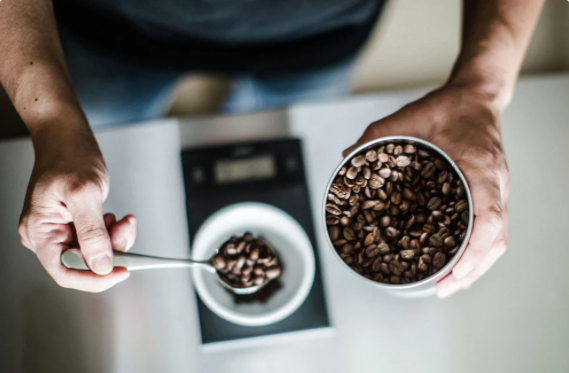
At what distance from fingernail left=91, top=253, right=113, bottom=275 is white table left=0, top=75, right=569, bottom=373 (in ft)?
0.57

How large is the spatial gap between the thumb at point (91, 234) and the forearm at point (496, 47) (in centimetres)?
50

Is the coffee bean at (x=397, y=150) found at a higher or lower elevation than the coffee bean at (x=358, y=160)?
higher

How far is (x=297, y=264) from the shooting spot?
634 mm

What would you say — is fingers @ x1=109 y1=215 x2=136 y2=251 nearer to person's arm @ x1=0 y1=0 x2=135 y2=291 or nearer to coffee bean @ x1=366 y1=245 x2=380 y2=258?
person's arm @ x1=0 y1=0 x2=135 y2=291

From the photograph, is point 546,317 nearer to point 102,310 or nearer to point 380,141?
point 380,141

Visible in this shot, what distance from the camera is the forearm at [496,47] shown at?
0.58 m

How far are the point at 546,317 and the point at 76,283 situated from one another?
0.69 meters

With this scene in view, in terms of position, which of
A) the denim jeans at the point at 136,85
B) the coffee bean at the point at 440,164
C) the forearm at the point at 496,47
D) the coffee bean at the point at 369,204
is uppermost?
the denim jeans at the point at 136,85

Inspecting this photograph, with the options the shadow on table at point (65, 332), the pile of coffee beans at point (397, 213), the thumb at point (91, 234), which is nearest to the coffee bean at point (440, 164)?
the pile of coffee beans at point (397, 213)

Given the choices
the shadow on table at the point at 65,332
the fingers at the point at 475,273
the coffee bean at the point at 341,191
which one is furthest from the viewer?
the shadow on table at the point at 65,332

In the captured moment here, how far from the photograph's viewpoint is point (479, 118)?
0.55m

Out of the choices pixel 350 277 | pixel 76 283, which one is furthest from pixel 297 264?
pixel 76 283

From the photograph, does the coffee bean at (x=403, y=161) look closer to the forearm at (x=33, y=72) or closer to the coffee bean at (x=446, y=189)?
the coffee bean at (x=446, y=189)

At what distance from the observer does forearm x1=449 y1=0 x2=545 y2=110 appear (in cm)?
58
